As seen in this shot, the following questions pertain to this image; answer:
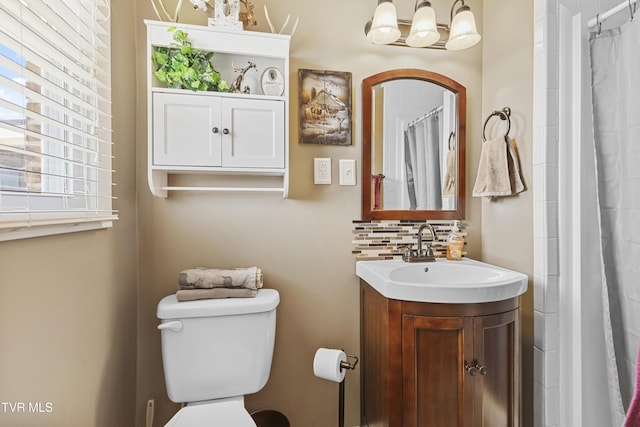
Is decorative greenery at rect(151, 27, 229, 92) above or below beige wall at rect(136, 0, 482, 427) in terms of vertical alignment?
above

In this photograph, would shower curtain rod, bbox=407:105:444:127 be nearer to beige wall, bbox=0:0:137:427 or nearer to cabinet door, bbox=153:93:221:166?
cabinet door, bbox=153:93:221:166

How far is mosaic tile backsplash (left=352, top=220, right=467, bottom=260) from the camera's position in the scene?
1.52m

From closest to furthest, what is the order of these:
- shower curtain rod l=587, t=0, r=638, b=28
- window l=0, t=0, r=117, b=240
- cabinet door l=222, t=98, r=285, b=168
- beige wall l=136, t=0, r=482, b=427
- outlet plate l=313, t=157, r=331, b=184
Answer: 1. window l=0, t=0, r=117, b=240
2. shower curtain rod l=587, t=0, r=638, b=28
3. cabinet door l=222, t=98, r=285, b=168
4. beige wall l=136, t=0, r=482, b=427
5. outlet plate l=313, t=157, r=331, b=184

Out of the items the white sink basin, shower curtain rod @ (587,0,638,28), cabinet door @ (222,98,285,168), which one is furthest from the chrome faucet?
shower curtain rod @ (587,0,638,28)

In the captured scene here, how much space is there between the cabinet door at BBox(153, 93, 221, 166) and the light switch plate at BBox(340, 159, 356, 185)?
0.58m

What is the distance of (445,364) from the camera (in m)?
1.07

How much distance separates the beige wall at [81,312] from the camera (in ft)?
2.22

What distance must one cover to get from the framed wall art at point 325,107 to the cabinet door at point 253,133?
0.19 m

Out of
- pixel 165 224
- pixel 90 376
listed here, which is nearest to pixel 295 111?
pixel 165 224

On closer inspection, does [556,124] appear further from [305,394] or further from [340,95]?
[305,394]

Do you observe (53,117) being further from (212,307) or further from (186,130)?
(212,307)

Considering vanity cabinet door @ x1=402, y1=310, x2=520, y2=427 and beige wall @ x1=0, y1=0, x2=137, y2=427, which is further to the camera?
vanity cabinet door @ x1=402, y1=310, x2=520, y2=427

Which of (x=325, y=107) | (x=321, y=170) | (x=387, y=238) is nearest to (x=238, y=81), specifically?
(x=325, y=107)

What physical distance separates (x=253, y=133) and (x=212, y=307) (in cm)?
73
